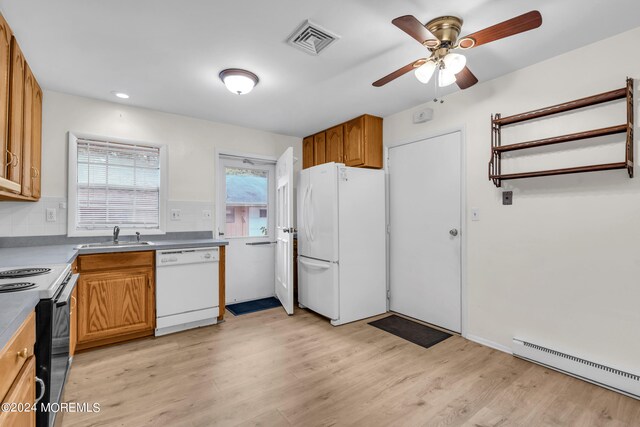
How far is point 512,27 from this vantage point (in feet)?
5.00

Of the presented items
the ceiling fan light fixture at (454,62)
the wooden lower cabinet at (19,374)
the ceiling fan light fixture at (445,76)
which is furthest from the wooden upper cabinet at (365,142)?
the wooden lower cabinet at (19,374)

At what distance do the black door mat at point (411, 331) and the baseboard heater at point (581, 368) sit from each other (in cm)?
64

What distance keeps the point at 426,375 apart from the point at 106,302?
8.81 feet

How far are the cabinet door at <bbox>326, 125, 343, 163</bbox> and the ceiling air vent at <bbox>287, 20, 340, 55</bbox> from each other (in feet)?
5.67

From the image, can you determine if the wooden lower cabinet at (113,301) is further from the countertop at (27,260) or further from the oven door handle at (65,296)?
the oven door handle at (65,296)

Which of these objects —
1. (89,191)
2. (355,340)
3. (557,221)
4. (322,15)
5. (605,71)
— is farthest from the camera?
(89,191)

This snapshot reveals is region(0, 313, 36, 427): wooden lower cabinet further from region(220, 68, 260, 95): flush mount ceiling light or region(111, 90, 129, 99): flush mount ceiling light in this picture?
region(111, 90, 129, 99): flush mount ceiling light

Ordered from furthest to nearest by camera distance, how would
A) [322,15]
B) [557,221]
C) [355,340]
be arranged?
1. [355,340]
2. [557,221]
3. [322,15]

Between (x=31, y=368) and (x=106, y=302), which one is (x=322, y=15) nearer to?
(x=31, y=368)

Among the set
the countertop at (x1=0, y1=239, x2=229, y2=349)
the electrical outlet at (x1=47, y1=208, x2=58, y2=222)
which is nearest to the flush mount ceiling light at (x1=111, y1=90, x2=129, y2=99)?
the electrical outlet at (x1=47, y1=208, x2=58, y2=222)

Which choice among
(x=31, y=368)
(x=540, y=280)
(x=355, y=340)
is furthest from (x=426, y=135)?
(x=31, y=368)

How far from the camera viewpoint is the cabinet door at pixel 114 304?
8.46 ft

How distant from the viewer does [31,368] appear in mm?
1133

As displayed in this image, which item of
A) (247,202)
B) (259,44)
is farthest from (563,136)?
(247,202)
